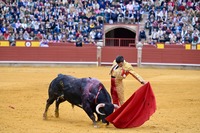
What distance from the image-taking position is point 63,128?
344 inches

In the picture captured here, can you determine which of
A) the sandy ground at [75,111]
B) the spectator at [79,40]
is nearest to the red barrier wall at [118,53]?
the spectator at [79,40]

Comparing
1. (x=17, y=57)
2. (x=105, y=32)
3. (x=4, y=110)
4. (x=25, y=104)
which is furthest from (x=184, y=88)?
(x=105, y=32)

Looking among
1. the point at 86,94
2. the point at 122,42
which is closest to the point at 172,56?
the point at 122,42

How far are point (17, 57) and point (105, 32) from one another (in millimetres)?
5918

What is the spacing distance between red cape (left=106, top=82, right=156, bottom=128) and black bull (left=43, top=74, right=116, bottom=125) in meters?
0.23

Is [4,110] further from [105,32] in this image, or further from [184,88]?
[105,32]

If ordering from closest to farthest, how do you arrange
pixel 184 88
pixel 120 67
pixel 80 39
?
pixel 120 67, pixel 184 88, pixel 80 39

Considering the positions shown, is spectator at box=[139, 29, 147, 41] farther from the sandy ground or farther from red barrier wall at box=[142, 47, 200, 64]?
the sandy ground

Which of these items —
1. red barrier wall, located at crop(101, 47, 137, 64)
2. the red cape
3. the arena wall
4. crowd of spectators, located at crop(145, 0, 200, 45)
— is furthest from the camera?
crowd of spectators, located at crop(145, 0, 200, 45)

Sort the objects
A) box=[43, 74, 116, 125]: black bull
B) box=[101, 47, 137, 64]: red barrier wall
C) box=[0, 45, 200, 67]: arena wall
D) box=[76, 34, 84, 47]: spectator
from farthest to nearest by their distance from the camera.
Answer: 1. box=[76, 34, 84, 47]: spectator
2. box=[101, 47, 137, 64]: red barrier wall
3. box=[0, 45, 200, 67]: arena wall
4. box=[43, 74, 116, 125]: black bull

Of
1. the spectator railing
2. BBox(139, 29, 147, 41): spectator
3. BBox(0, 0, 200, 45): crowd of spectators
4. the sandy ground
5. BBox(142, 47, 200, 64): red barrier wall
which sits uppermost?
BBox(0, 0, 200, 45): crowd of spectators

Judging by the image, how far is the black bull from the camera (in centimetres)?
879

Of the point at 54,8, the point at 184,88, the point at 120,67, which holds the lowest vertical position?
the point at 184,88

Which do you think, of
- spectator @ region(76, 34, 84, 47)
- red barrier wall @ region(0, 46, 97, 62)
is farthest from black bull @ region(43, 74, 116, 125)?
spectator @ region(76, 34, 84, 47)
